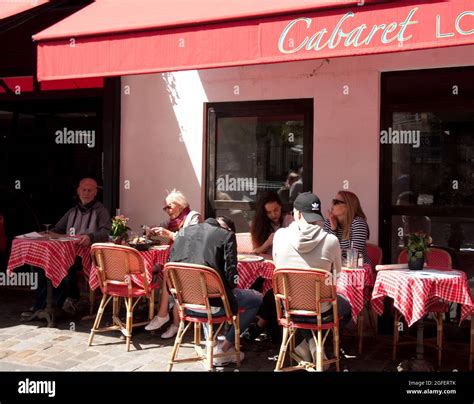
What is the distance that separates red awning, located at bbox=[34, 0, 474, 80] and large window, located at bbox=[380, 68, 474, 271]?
7.26 ft

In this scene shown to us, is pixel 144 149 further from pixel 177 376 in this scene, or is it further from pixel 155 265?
pixel 177 376

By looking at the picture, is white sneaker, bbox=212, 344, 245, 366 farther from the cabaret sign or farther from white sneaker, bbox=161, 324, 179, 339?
the cabaret sign

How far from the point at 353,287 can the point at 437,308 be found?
32.5 inches

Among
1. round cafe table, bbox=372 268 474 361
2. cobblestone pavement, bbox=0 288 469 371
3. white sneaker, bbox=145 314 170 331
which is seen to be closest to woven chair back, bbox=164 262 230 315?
cobblestone pavement, bbox=0 288 469 371

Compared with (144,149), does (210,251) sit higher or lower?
lower

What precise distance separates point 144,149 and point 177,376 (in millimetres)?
3719

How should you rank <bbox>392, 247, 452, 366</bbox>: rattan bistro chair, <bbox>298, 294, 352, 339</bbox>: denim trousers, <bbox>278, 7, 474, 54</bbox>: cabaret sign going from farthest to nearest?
<bbox>392, 247, 452, 366</bbox>: rattan bistro chair, <bbox>298, 294, 352, 339</bbox>: denim trousers, <bbox>278, 7, 474, 54</bbox>: cabaret sign

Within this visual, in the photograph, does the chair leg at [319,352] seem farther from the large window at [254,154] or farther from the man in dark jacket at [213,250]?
the large window at [254,154]

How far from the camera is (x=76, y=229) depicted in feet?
22.0

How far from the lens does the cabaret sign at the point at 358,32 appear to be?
12.7 ft

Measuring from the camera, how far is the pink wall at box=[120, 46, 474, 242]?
6.25 meters

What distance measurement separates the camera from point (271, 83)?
22.2ft

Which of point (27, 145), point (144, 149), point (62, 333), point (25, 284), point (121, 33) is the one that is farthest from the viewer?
point (27, 145)

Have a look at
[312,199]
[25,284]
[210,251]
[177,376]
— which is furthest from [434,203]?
[25,284]
